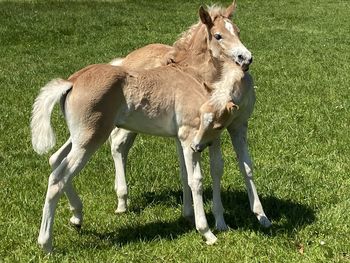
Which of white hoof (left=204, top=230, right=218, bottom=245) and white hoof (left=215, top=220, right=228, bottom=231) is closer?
white hoof (left=204, top=230, right=218, bottom=245)

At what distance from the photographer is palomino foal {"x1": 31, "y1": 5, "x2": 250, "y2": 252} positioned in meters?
4.64

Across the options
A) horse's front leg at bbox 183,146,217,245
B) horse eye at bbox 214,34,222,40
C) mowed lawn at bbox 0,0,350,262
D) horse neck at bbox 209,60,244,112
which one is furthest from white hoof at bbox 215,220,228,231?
horse eye at bbox 214,34,222,40

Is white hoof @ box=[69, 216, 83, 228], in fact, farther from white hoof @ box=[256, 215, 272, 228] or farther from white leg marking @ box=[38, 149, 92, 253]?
white hoof @ box=[256, 215, 272, 228]

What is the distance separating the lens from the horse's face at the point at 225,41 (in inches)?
197

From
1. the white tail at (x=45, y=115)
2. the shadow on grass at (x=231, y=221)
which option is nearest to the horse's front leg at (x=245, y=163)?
the shadow on grass at (x=231, y=221)

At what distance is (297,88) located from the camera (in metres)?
11.3

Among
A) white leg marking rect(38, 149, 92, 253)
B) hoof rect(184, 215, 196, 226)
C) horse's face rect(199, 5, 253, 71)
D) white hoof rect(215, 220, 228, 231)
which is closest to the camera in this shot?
white leg marking rect(38, 149, 92, 253)

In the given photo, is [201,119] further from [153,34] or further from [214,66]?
[153,34]

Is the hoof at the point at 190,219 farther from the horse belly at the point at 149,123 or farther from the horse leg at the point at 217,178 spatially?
the horse belly at the point at 149,123

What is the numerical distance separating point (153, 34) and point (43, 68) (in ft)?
20.3

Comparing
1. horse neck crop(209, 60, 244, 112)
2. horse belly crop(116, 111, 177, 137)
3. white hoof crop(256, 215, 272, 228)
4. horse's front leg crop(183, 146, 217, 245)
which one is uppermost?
horse neck crop(209, 60, 244, 112)

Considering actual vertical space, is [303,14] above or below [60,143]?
below

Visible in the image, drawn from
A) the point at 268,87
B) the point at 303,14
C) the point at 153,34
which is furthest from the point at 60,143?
the point at 303,14

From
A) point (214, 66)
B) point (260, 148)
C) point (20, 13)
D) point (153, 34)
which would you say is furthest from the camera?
point (20, 13)
